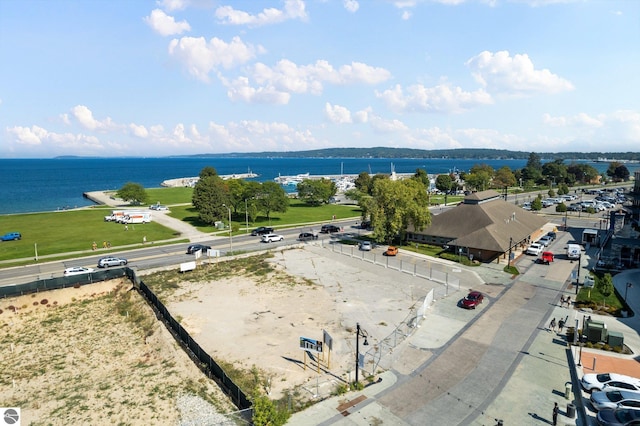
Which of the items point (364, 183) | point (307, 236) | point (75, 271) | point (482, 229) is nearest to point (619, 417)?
point (482, 229)

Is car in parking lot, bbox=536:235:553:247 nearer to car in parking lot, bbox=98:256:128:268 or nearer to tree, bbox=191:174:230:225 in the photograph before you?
tree, bbox=191:174:230:225

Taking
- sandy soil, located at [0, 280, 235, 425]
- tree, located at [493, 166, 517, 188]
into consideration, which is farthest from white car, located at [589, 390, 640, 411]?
tree, located at [493, 166, 517, 188]

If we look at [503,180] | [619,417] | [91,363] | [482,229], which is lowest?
[91,363]

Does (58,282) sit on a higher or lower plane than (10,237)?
lower

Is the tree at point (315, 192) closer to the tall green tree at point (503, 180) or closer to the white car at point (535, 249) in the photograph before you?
the white car at point (535, 249)

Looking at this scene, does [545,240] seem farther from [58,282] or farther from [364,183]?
[364,183]

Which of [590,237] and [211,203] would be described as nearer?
[590,237]
